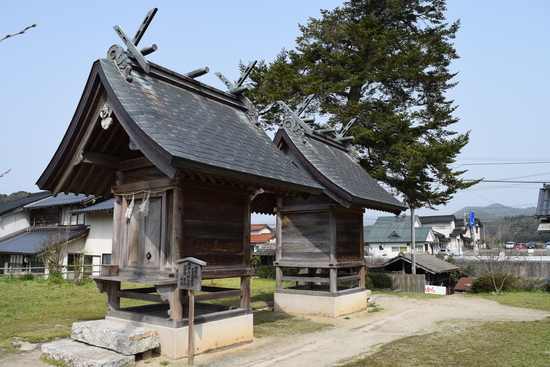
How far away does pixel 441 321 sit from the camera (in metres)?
11.9

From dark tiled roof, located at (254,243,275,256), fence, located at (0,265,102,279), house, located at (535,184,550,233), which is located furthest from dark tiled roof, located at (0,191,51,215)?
house, located at (535,184,550,233)

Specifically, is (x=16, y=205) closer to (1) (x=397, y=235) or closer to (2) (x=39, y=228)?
(2) (x=39, y=228)

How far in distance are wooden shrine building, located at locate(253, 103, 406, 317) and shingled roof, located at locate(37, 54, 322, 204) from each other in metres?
2.77

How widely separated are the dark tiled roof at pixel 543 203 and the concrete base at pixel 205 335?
457 inches

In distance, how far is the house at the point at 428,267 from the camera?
2758cm

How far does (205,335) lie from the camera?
799cm

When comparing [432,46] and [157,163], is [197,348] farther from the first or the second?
[432,46]

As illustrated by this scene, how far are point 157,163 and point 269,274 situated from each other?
25.5m

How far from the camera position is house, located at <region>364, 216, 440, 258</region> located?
6031 cm

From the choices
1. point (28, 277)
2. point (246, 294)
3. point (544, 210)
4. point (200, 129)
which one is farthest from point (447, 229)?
point (200, 129)

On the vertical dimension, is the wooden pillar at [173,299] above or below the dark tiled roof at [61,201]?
below

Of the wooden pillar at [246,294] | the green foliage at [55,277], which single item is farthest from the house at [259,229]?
the wooden pillar at [246,294]

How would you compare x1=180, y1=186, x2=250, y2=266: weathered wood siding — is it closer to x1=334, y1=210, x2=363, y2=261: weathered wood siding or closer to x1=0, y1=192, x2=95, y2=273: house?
x1=334, y1=210, x2=363, y2=261: weathered wood siding

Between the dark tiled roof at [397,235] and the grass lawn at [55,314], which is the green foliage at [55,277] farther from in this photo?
the dark tiled roof at [397,235]
